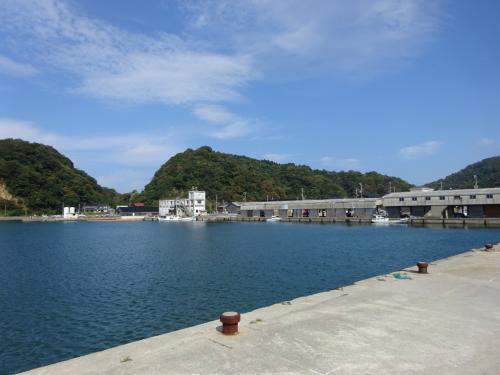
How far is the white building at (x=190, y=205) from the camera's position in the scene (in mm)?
129625

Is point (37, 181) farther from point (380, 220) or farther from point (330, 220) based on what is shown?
point (380, 220)

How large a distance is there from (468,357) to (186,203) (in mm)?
127920

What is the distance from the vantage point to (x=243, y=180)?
504 feet

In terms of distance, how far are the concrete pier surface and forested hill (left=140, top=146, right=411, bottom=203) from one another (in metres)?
137

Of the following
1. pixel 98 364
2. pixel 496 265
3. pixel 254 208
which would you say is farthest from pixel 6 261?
pixel 254 208

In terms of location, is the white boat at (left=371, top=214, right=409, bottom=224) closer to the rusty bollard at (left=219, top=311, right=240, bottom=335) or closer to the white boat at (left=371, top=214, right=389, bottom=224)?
the white boat at (left=371, top=214, right=389, bottom=224)

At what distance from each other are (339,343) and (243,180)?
145572 millimetres

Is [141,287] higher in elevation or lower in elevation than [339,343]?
lower

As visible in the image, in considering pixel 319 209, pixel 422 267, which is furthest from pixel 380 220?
pixel 422 267

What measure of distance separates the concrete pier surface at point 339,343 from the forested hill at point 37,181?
546ft

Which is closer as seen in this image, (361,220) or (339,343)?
(339,343)

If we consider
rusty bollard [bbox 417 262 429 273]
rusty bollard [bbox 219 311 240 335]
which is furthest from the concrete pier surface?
rusty bollard [bbox 417 262 429 273]

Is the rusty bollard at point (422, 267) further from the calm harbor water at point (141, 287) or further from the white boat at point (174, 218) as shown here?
the white boat at point (174, 218)

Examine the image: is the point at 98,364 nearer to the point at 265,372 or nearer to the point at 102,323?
the point at 265,372
